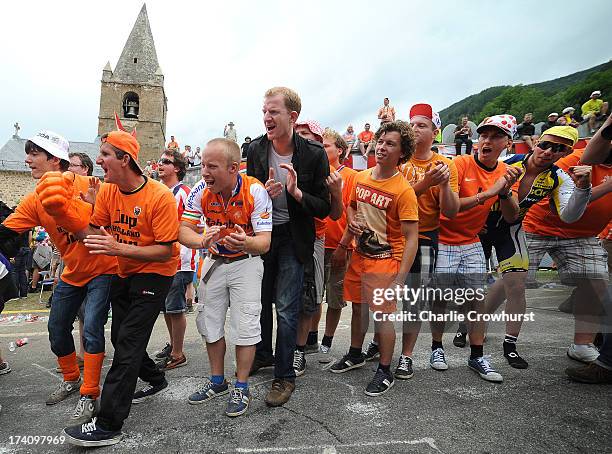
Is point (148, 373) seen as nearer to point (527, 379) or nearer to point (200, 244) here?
point (200, 244)

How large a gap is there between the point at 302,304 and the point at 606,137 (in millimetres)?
2687

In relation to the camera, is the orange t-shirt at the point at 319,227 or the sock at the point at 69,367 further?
the orange t-shirt at the point at 319,227

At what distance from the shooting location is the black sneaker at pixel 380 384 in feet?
9.00

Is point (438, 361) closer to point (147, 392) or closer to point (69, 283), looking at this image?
point (147, 392)

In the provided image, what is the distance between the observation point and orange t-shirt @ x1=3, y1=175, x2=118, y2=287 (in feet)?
9.00

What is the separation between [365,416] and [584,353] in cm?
231

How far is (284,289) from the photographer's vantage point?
2.88 meters

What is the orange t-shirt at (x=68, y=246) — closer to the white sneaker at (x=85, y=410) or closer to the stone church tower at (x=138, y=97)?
the white sneaker at (x=85, y=410)

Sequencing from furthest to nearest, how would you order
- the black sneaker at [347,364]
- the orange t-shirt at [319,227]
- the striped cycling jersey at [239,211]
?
1. the orange t-shirt at [319,227]
2. the black sneaker at [347,364]
3. the striped cycling jersey at [239,211]

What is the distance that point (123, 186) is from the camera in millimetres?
2617

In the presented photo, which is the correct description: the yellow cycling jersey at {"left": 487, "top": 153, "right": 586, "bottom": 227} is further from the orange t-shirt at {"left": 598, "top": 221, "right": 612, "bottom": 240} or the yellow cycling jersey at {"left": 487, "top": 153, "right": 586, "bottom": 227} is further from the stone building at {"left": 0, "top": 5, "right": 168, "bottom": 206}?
the stone building at {"left": 0, "top": 5, "right": 168, "bottom": 206}

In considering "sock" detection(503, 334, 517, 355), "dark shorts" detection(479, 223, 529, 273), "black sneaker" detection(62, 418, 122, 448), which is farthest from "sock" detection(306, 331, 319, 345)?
"black sneaker" detection(62, 418, 122, 448)

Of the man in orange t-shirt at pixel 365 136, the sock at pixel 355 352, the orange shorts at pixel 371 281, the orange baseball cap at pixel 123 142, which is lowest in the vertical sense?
the sock at pixel 355 352

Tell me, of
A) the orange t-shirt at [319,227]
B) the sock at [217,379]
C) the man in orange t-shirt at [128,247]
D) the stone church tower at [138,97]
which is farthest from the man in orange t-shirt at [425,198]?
the stone church tower at [138,97]
